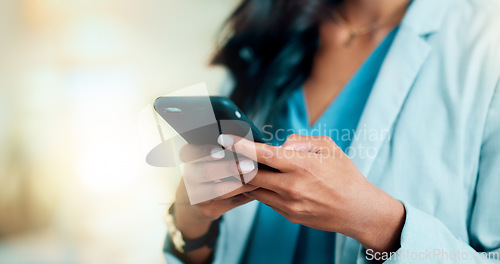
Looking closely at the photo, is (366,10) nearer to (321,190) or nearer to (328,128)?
(328,128)

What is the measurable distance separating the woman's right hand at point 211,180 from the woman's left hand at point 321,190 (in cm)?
2

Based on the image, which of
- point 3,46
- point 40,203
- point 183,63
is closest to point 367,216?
point 183,63

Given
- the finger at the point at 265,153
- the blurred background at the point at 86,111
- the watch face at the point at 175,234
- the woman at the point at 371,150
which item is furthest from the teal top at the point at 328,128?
the blurred background at the point at 86,111

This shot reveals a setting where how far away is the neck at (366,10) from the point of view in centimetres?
58

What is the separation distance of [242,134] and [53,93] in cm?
136

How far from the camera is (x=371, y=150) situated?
45cm

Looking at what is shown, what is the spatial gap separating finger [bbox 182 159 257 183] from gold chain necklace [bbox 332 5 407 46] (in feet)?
1.30

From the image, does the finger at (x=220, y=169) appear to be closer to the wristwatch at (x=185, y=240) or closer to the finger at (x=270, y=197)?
the finger at (x=270, y=197)

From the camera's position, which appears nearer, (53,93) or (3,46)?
(3,46)

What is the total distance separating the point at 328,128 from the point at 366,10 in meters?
0.24

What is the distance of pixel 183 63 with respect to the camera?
1.32 m

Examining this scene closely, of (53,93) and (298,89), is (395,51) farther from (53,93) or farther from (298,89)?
(53,93)

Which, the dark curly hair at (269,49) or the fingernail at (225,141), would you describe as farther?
the dark curly hair at (269,49)

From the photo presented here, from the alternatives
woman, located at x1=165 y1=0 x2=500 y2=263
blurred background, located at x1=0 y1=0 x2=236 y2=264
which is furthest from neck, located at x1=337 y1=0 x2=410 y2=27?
blurred background, located at x1=0 y1=0 x2=236 y2=264
